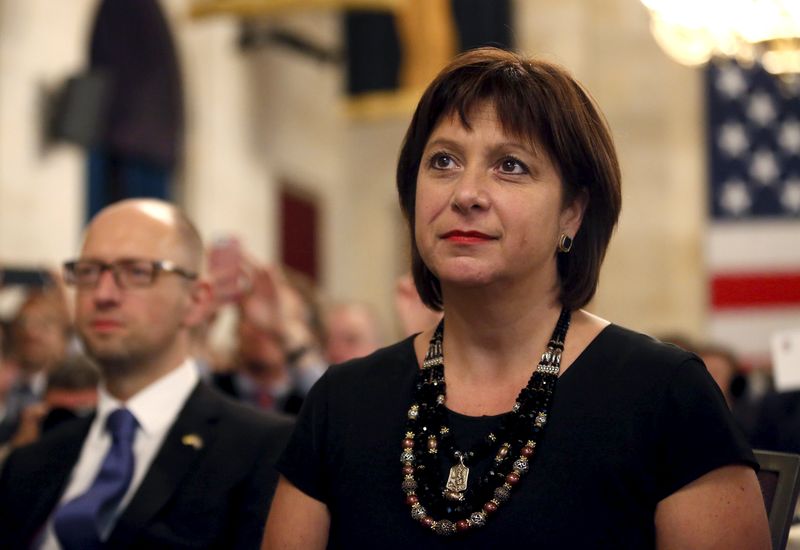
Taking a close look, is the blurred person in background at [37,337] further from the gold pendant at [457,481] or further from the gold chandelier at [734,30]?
the gold pendant at [457,481]

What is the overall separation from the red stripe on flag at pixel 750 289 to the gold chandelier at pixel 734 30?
177 centimetres

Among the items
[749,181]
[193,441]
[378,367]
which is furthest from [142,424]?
[749,181]

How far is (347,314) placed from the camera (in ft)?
22.9

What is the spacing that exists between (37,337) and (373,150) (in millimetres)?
9949

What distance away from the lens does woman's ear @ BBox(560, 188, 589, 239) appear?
2586mm

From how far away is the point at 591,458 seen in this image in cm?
237

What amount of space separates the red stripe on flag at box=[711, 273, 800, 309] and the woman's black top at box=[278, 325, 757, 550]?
997cm

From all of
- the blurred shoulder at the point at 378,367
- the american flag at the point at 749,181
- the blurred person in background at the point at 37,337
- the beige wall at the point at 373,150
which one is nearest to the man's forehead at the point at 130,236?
the blurred shoulder at the point at 378,367

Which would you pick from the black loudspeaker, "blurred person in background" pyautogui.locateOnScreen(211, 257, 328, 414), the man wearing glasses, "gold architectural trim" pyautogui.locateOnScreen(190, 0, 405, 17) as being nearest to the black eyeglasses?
the man wearing glasses

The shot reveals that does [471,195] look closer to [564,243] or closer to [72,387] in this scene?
[564,243]

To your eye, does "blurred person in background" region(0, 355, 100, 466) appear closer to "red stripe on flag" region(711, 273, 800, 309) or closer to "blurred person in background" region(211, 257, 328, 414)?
"blurred person in background" region(211, 257, 328, 414)

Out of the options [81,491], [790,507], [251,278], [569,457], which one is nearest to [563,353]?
[569,457]

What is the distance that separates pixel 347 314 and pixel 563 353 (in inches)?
176

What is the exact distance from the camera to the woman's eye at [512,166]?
8.18ft
